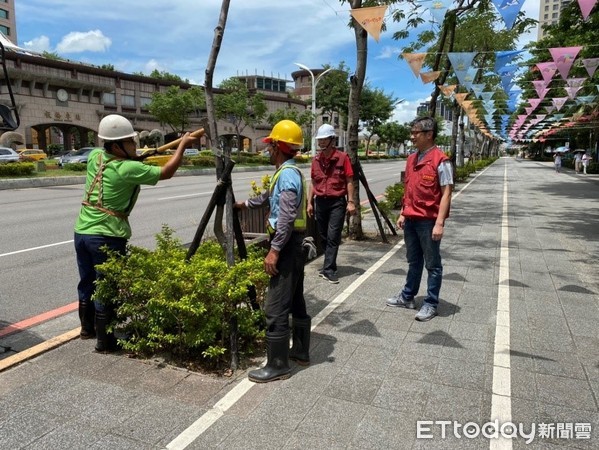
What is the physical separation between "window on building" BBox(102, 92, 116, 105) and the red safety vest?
2169 inches

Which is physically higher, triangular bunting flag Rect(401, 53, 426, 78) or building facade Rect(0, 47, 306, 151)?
building facade Rect(0, 47, 306, 151)

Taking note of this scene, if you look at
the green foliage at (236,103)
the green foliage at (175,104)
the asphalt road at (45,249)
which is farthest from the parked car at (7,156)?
the green foliage at (236,103)

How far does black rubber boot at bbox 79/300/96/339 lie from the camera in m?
3.81

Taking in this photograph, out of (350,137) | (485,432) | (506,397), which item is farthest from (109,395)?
(350,137)

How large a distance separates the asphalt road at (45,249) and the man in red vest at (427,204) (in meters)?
3.10

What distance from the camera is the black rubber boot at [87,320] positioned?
150 inches

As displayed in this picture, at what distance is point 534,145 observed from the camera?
8475cm

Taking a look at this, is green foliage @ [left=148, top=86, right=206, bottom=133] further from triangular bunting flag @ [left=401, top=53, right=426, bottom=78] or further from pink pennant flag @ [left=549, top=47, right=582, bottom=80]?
pink pennant flag @ [left=549, top=47, right=582, bottom=80]

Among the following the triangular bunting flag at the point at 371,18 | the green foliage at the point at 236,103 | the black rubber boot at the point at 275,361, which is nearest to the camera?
the black rubber boot at the point at 275,361

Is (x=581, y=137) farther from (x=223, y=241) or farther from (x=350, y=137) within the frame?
(x=223, y=241)

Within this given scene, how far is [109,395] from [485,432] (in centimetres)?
226

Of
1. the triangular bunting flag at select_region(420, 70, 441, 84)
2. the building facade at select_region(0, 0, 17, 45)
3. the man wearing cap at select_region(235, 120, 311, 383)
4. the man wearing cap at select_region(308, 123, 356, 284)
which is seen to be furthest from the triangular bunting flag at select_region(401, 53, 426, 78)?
the building facade at select_region(0, 0, 17, 45)
